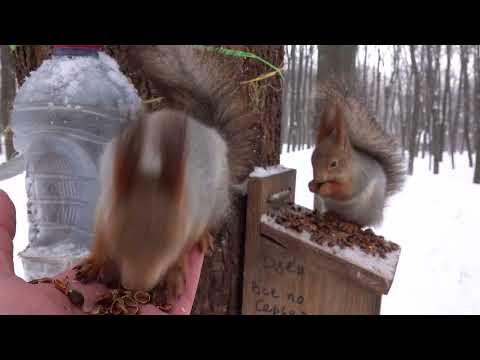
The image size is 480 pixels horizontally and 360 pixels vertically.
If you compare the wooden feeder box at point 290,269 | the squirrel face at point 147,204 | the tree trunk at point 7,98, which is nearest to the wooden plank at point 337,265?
the wooden feeder box at point 290,269

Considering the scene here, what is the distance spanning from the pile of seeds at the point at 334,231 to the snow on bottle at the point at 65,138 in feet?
1.33

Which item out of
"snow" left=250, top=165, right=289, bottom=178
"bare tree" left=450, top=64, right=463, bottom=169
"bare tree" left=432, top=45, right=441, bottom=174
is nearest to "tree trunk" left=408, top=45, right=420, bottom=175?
"bare tree" left=432, top=45, right=441, bottom=174

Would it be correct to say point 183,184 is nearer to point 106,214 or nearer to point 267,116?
point 106,214

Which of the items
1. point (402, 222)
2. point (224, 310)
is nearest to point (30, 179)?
point (224, 310)

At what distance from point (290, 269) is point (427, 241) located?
0.48 meters

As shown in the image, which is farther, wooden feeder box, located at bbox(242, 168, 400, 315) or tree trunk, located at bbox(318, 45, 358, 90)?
tree trunk, located at bbox(318, 45, 358, 90)

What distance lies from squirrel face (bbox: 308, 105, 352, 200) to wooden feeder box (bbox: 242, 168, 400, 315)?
11cm

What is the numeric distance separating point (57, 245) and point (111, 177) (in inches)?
20.9

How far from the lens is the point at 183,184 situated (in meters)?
0.52

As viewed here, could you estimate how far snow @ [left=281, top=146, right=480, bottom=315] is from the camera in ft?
2.83

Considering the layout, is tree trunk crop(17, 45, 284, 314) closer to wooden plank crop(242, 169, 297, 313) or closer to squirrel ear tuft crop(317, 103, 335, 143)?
wooden plank crop(242, 169, 297, 313)

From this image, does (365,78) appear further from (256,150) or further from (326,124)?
(256,150)

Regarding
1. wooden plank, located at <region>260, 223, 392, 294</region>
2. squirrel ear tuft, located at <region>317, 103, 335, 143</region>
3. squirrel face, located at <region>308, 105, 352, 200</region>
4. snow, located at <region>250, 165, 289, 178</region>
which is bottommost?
wooden plank, located at <region>260, 223, 392, 294</region>

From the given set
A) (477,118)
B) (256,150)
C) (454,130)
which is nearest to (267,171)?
(256,150)
